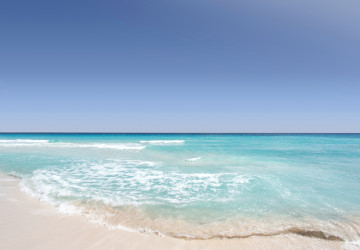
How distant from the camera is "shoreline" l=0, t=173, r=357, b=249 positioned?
3639 millimetres

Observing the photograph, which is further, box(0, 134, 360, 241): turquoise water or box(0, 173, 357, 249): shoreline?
box(0, 134, 360, 241): turquoise water

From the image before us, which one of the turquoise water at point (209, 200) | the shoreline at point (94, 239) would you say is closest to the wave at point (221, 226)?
the turquoise water at point (209, 200)

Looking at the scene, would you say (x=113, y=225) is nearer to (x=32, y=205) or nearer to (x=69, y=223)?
(x=69, y=223)

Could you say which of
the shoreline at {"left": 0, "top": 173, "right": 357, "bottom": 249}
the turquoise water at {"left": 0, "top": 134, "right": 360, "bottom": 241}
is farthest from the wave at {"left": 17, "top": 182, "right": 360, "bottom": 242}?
the shoreline at {"left": 0, "top": 173, "right": 357, "bottom": 249}

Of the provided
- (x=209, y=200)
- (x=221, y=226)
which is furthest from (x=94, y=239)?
(x=209, y=200)

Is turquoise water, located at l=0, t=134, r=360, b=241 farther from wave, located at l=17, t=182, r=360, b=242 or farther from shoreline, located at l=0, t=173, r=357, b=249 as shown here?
shoreline, located at l=0, t=173, r=357, b=249

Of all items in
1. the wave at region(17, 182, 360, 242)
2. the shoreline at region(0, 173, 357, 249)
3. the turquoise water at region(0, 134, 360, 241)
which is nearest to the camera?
the shoreline at region(0, 173, 357, 249)

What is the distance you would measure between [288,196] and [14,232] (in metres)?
8.05

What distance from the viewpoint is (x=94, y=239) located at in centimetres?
382

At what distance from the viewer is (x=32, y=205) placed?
554 centimetres

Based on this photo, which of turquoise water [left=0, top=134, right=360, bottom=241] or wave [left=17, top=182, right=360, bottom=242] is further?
turquoise water [left=0, top=134, right=360, bottom=241]

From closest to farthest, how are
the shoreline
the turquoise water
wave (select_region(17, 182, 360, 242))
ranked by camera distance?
the shoreline, wave (select_region(17, 182, 360, 242)), the turquoise water

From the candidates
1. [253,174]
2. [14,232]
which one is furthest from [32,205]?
[253,174]

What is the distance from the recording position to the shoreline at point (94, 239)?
3.64m
